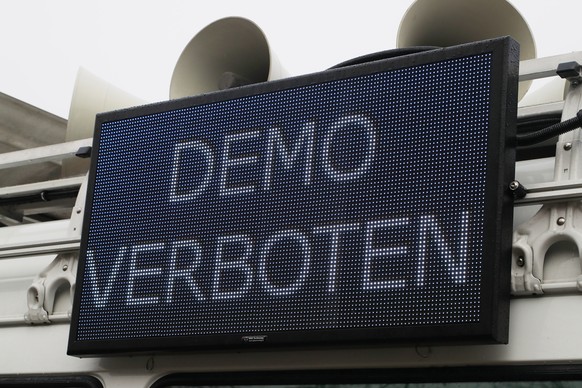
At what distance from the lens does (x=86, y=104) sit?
525 centimetres

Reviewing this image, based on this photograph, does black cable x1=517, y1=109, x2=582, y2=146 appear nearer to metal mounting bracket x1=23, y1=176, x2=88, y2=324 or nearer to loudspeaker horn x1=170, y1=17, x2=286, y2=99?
loudspeaker horn x1=170, y1=17, x2=286, y2=99

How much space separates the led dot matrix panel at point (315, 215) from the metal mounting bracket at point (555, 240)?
8cm

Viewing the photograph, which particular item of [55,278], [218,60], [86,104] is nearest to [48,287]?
[55,278]

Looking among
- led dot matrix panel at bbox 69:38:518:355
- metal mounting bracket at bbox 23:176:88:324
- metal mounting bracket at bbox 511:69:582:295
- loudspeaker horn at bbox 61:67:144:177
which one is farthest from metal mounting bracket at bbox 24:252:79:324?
metal mounting bracket at bbox 511:69:582:295

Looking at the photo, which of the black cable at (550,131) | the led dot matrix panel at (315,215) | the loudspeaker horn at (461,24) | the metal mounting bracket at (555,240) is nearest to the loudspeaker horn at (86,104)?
the led dot matrix panel at (315,215)

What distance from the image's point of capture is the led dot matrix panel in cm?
336

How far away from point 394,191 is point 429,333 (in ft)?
1.54

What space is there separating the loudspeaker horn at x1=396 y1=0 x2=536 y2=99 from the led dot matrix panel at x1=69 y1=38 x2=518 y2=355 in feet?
2.30

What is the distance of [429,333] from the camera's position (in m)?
3.31

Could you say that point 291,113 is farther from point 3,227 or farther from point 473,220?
point 3,227

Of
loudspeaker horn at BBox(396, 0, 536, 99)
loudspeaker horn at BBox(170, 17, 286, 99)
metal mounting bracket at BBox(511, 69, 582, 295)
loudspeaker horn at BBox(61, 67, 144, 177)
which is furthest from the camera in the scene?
loudspeaker horn at BBox(61, 67, 144, 177)

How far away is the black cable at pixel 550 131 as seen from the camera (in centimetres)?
342

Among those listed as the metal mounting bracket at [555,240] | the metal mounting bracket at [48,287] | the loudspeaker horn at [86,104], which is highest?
the loudspeaker horn at [86,104]

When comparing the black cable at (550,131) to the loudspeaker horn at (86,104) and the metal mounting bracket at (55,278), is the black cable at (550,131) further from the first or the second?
the loudspeaker horn at (86,104)
